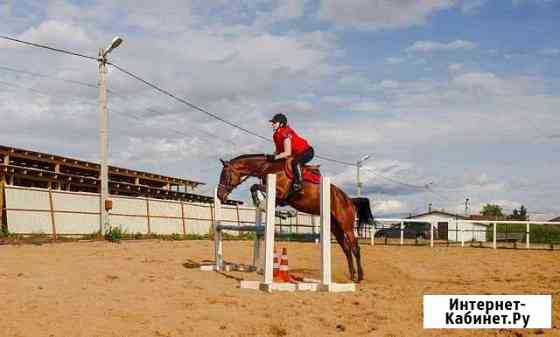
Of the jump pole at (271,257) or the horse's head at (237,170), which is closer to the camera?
the jump pole at (271,257)

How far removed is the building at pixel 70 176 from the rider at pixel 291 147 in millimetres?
20297

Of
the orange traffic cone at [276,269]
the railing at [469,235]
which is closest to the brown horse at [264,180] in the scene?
the orange traffic cone at [276,269]

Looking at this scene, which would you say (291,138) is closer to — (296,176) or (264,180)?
(296,176)

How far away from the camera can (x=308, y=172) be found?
426 inches

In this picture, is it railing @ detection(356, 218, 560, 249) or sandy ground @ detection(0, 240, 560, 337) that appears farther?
railing @ detection(356, 218, 560, 249)

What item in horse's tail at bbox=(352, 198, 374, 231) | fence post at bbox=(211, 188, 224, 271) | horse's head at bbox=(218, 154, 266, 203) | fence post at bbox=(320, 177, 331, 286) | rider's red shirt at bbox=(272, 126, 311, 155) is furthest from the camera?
horse's tail at bbox=(352, 198, 374, 231)

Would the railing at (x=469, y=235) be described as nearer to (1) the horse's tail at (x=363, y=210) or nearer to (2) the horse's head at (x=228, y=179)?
(1) the horse's tail at (x=363, y=210)

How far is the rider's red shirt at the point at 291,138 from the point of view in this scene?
1063cm

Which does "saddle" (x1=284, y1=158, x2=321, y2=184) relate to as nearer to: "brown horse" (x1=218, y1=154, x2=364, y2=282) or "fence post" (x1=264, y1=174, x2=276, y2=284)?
"brown horse" (x1=218, y1=154, x2=364, y2=282)

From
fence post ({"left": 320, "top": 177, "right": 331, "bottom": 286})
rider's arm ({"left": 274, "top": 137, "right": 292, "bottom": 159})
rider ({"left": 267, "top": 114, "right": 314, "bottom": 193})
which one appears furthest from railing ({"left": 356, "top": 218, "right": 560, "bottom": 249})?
fence post ({"left": 320, "top": 177, "right": 331, "bottom": 286})

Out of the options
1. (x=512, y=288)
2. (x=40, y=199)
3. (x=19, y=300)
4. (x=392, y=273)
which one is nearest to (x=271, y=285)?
(x=19, y=300)

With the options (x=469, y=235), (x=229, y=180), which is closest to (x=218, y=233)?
(x=229, y=180)

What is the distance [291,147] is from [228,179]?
1.28 m

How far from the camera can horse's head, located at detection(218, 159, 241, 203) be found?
10.9m
